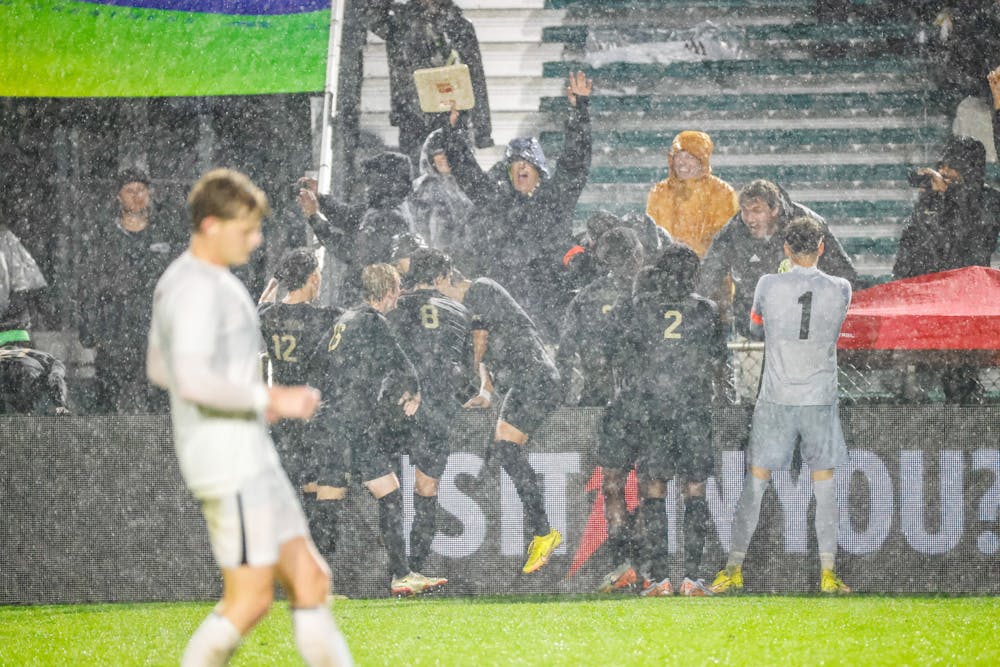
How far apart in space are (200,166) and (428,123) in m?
3.79

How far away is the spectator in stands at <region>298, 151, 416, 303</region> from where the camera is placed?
9.42m

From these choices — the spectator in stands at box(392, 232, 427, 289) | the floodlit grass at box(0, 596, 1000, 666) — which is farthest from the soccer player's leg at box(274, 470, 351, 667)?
the spectator in stands at box(392, 232, 427, 289)

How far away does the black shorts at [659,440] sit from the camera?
830 cm

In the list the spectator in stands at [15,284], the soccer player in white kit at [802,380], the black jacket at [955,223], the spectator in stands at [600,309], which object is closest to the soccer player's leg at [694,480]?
the soccer player in white kit at [802,380]

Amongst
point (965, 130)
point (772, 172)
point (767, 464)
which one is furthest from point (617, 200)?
point (767, 464)

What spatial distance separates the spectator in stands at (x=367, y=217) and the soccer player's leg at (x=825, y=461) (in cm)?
309

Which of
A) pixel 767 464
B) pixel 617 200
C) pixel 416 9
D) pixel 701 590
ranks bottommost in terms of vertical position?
pixel 701 590

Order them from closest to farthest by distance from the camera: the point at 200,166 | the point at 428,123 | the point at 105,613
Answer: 1. the point at 105,613
2. the point at 428,123
3. the point at 200,166

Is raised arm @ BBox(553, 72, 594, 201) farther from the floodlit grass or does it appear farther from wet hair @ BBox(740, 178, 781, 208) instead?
the floodlit grass

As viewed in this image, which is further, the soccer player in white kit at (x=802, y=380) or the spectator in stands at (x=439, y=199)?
the spectator in stands at (x=439, y=199)

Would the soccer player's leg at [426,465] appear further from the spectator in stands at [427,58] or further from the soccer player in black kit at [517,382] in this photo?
the spectator in stands at [427,58]

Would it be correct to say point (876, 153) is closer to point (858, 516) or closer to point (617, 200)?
point (617, 200)

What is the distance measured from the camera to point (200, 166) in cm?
1358

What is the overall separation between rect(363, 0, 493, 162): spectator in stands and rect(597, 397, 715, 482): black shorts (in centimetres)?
342
